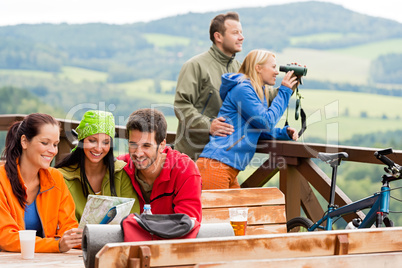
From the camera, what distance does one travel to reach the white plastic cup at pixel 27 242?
2166 millimetres

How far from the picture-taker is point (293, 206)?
4152 millimetres

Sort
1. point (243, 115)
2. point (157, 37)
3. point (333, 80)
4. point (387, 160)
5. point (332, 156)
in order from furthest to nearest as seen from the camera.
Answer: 1. point (157, 37)
2. point (333, 80)
3. point (243, 115)
4. point (332, 156)
5. point (387, 160)

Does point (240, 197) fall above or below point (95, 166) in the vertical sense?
below

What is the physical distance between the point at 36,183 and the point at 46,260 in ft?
1.57

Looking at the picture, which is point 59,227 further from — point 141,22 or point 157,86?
point 141,22

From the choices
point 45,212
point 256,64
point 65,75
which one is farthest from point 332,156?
point 65,75

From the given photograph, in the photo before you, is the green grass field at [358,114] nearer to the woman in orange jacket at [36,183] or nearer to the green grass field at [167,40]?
the green grass field at [167,40]

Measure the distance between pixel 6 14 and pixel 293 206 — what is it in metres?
40.8

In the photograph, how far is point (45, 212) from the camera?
253 cm

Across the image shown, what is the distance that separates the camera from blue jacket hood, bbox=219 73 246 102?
12.5 ft

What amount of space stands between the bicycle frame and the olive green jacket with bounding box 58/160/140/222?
4.42ft

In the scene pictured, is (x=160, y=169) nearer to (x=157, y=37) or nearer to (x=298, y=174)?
(x=298, y=174)

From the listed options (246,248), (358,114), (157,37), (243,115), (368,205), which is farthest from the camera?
(157,37)

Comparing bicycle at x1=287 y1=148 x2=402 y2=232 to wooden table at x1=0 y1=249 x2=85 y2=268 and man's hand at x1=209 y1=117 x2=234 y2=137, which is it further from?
wooden table at x1=0 y1=249 x2=85 y2=268
